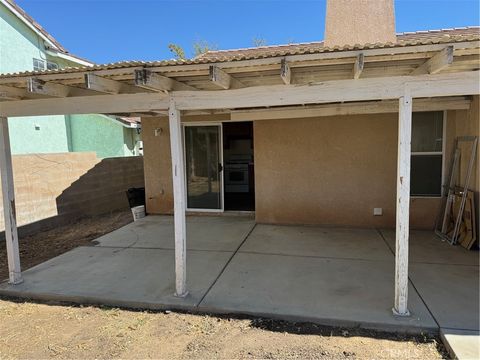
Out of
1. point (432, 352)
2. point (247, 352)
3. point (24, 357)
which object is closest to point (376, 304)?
point (432, 352)

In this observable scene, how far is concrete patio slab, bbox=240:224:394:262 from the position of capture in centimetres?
559

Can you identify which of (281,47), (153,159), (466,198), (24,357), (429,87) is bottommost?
(24,357)

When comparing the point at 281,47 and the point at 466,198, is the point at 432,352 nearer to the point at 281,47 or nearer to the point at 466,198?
the point at 466,198

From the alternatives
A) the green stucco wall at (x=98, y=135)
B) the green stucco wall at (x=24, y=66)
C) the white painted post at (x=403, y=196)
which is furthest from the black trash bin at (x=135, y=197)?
the white painted post at (x=403, y=196)

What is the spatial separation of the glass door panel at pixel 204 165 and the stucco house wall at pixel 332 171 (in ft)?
4.12

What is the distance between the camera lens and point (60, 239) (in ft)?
23.8

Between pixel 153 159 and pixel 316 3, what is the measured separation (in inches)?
245

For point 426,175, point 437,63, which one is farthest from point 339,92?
point 426,175

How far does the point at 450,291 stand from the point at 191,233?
471cm

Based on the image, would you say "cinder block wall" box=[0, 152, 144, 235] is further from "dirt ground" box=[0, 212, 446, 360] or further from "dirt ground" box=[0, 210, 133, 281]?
"dirt ground" box=[0, 212, 446, 360]

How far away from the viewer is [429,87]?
336 centimetres

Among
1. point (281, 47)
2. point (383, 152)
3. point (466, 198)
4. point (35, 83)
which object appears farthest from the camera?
point (281, 47)

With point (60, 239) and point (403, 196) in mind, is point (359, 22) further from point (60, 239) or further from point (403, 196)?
point (60, 239)

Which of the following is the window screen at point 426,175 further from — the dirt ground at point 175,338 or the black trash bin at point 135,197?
the black trash bin at point 135,197
